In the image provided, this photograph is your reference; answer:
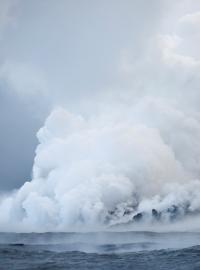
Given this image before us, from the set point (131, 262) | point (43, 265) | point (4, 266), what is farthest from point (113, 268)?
point (4, 266)

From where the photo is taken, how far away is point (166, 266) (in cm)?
8544

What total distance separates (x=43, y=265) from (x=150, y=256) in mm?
28654

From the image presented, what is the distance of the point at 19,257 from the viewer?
108 m

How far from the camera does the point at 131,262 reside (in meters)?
91.9

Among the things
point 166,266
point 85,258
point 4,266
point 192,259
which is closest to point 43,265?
point 4,266

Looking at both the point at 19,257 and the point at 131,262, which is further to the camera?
the point at 19,257

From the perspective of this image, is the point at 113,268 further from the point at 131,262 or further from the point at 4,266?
the point at 4,266

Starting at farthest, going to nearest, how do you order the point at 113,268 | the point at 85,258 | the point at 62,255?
the point at 62,255 → the point at 85,258 → the point at 113,268

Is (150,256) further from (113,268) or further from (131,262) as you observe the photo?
(113,268)

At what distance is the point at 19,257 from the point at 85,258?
60.7ft

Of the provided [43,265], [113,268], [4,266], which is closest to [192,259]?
[113,268]

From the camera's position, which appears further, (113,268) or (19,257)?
(19,257)

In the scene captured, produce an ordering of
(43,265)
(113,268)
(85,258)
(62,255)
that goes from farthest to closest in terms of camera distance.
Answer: (62,255)
(85,258)
(43,265)
(113,268)

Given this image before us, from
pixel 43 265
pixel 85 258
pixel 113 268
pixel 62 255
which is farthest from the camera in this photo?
pixel 62 255
